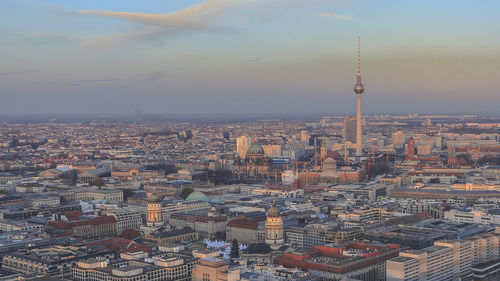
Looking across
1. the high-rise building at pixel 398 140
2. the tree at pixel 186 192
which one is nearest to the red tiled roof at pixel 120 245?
the tree at pixel 186 192

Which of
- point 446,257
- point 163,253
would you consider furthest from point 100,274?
point 446,257

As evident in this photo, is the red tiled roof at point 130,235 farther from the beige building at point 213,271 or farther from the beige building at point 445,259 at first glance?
the beige building at point 445,259

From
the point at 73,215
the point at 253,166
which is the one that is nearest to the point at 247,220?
the point at 73,215

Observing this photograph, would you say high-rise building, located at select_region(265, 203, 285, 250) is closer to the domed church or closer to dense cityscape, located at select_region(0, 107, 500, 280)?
dense cityscape, located at select_region(0, 107, 500, 280)

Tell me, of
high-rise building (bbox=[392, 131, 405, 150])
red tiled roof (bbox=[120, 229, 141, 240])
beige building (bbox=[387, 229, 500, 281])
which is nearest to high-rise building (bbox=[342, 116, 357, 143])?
high-rise building (bbox=[392, 131, 405, 150])

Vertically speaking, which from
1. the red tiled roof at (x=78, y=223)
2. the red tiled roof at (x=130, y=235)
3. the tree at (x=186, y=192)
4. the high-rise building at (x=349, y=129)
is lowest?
the tree at (x=186, y=192)

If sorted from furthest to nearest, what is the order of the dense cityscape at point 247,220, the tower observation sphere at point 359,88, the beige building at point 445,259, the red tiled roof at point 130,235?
the tower observation sphere at point 359,88
the red tiled roof at point 130,235
the dense cityscape at point 247,220
the beige building at point 445,259

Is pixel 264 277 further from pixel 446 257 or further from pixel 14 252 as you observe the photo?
pixel 14 252

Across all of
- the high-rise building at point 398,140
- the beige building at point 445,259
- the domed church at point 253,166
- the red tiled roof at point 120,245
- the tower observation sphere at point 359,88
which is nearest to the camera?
the beige building at point 445,259
